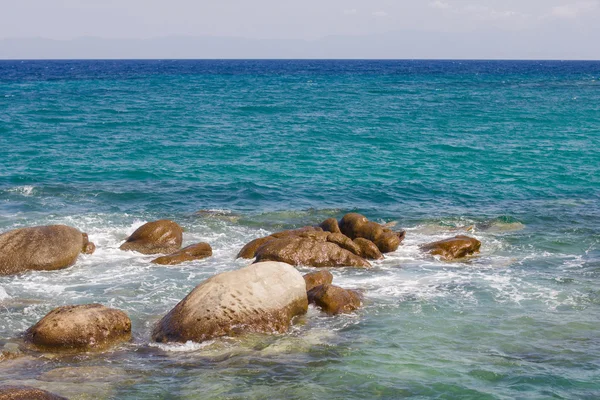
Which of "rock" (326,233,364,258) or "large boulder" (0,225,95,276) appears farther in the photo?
"rock" (326,233,364,258)

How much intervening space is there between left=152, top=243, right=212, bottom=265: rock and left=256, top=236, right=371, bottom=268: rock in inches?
77.0

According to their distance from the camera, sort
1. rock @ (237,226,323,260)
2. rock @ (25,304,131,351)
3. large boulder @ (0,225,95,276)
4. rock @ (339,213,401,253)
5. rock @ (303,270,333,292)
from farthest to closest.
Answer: rock @ (339,213,401,253), rock @ (237,226,323,260), large boulder @ (0,225,95,276), rock @ (303,270,333,292), rock @ (25,304,131,351)

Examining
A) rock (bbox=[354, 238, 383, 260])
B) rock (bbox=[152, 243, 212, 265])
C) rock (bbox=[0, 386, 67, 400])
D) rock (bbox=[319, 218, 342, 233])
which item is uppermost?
rock (bbox=[0, 386, 67, 400])

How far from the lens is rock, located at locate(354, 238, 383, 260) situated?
23203 mm

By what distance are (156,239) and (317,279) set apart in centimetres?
688

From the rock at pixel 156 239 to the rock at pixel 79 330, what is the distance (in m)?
7.46

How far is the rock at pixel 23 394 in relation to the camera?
11.6 metres

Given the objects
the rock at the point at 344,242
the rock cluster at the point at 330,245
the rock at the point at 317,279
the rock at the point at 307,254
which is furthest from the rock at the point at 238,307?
the rock at the point at 344,242

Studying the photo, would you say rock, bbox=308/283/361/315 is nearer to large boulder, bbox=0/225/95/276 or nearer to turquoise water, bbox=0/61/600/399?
turquoise water, bbox=0/61/600/399

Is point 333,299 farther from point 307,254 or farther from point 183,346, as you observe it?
point 307,254

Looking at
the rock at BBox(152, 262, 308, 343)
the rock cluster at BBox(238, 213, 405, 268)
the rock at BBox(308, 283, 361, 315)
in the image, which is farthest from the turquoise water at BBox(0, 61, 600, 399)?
the rock cluster at BBox(238, 213, 405, 268)

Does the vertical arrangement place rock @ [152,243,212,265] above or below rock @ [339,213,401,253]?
below

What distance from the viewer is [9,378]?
14.0 meters

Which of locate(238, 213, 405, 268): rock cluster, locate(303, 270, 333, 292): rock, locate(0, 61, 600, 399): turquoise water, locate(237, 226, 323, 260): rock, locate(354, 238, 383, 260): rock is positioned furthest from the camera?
locate(237, 226, 323, 260): rock
